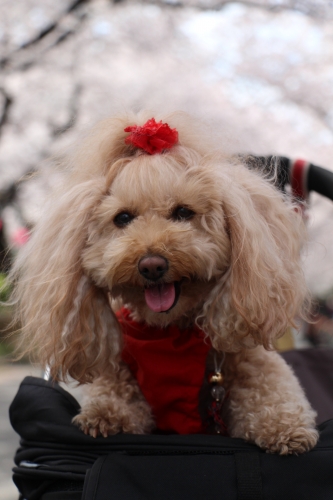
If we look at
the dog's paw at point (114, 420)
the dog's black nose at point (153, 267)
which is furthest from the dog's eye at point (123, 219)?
the dog's paw at point (114, 420)

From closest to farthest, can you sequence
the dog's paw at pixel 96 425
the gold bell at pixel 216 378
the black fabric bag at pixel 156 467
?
1. the black fabric bag at pixel 156 467
2. the dog's paw at pixel 96 425
3. the gold bell at pixel 216 378

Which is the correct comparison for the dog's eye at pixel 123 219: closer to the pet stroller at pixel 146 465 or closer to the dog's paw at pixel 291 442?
the pet stroller at pixel 146 465

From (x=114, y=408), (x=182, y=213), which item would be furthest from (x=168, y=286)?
(x=114, y=408)

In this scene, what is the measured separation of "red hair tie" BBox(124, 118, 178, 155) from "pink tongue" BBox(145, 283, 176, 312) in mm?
261

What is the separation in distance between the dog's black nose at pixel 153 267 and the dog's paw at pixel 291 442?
34 centimetres

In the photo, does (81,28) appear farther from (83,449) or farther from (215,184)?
(83,449)

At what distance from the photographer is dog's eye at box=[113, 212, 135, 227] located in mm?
973

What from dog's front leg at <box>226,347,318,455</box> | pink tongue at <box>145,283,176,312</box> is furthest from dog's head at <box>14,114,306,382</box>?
dog's front leg at <box>226,347,318,455</box>

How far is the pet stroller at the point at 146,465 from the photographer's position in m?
0.79

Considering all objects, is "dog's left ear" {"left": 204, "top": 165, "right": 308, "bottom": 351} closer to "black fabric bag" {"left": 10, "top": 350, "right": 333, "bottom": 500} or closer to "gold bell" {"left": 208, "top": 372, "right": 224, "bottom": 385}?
"gold bell" {"left": 208, "top": 372, "right": 224, "bottom": 385}

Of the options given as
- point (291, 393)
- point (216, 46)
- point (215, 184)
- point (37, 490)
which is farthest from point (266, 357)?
point (216, 46)

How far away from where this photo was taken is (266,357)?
1097mm

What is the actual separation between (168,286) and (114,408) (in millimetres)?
262

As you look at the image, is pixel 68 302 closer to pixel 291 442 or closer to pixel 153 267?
pixel 153 267
